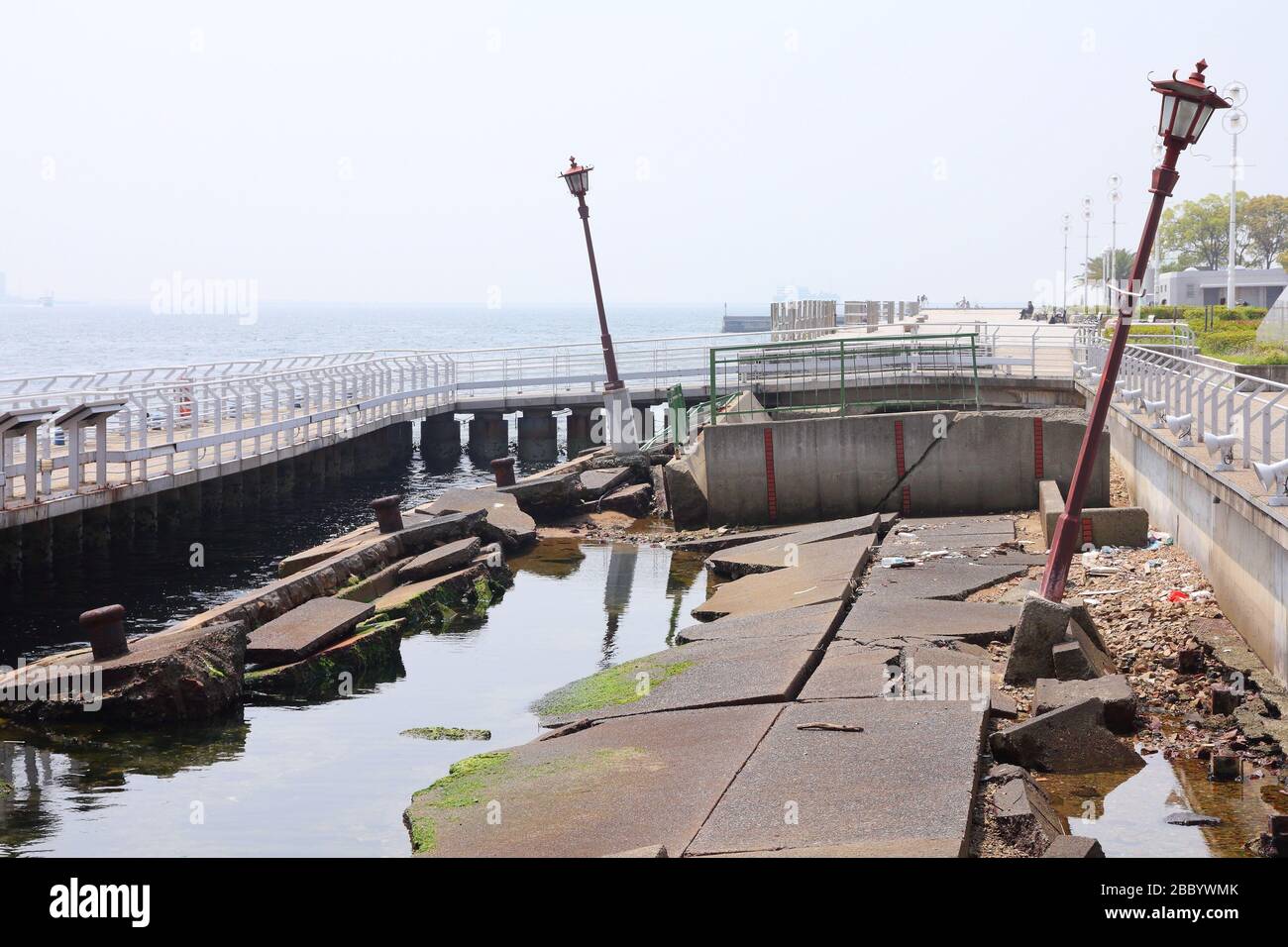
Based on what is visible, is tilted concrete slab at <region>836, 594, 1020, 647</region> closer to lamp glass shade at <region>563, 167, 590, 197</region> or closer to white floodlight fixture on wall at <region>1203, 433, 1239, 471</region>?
white floodlight fixture on wall at <region>1203, 433, 1239, 471</region>

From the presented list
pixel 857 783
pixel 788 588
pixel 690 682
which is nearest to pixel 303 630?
pixel 690 682

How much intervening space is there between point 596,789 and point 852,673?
276cm

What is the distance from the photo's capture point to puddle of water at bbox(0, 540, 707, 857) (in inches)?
342

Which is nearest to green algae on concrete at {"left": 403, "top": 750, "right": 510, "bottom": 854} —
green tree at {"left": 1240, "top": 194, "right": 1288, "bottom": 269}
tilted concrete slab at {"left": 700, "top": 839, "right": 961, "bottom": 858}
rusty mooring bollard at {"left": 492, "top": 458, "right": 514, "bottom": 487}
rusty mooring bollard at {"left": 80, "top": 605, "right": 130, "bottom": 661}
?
tilted concrete slab at {"left": 700, "top": 839, "right": 961, "bottom": 858}

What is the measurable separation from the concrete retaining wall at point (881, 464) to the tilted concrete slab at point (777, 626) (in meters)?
6.59

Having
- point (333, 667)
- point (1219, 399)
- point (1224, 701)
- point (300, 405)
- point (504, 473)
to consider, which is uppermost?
point (1219, 399)

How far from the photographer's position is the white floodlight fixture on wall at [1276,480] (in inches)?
406

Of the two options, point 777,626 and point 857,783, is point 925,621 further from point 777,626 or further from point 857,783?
point 857,783

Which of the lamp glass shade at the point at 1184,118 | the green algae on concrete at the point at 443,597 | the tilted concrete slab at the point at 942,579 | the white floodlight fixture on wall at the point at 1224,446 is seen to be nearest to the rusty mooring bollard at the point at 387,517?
the green algae on concrete at the point at 443,597

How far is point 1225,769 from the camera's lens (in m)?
8.62

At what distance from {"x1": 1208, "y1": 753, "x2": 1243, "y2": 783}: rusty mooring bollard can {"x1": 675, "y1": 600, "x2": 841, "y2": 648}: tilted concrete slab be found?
11.5 ft

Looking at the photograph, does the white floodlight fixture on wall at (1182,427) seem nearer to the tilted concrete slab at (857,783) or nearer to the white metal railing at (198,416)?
the tilted concrete slab at (857,783)

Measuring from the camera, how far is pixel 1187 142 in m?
9.91
